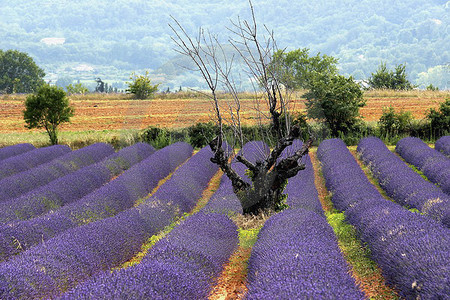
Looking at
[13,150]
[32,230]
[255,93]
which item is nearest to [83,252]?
[32,230]

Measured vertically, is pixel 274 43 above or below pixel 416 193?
above

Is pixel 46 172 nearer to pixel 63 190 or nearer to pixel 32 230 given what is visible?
pixel 63 190

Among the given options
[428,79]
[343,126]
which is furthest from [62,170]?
[428,79]

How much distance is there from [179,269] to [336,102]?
14157mm

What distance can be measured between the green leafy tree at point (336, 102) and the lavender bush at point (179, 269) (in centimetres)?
1205

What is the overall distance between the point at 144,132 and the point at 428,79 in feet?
671

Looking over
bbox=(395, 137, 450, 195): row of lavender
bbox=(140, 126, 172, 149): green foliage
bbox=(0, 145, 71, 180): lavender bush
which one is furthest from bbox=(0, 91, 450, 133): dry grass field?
bbox=(395, 137, 450, 195): row of lavender

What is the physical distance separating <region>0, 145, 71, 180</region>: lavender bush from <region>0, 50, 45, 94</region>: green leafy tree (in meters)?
50.4

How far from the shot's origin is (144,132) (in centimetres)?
1716

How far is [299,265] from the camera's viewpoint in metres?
3.45

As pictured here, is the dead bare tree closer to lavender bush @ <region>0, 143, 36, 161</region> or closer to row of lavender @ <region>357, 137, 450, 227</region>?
row of lavender @ <region>357, 137, 450, 227</region>

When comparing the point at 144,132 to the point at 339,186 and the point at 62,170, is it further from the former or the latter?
the point at 339,186

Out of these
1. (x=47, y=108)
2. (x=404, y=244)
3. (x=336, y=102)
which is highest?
(x=336, y=102)

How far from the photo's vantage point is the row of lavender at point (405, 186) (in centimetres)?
670
